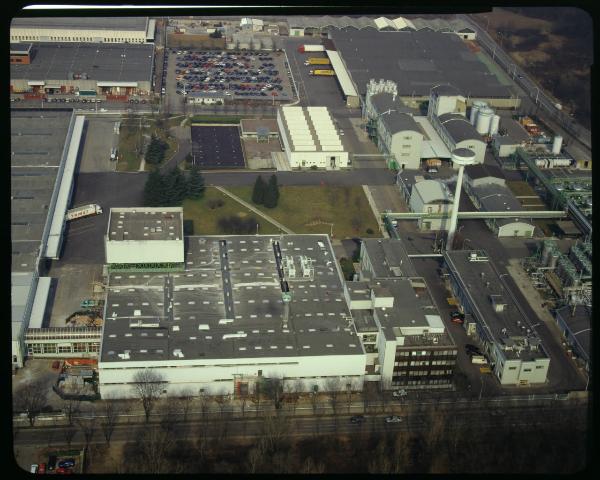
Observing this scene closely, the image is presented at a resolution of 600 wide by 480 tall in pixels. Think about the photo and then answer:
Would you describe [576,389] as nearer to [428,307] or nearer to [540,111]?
[428,307]

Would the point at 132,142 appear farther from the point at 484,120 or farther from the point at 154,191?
the point at 484,120

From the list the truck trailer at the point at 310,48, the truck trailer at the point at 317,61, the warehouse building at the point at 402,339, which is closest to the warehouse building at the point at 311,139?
the truck trailer at the point at 317,61

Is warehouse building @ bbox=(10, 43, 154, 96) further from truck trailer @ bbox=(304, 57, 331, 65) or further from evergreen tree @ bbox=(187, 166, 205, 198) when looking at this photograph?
evergreen tree @ bbox=(187, 166, 205, 198)

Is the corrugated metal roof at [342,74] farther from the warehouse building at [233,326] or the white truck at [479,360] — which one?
the white truck at [479,360]

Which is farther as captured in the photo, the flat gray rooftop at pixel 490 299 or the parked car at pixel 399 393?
the flat gray rooftop at pixel 490 299

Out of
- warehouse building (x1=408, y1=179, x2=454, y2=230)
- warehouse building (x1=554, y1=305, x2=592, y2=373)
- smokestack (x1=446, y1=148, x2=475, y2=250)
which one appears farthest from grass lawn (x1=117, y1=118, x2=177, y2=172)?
warehouse building (x1=554, y1=305, x2=592, y2=373)
